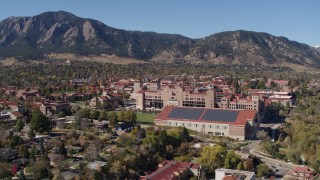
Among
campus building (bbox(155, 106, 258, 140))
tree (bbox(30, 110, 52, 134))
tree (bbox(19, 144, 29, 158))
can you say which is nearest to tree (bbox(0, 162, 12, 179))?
tree (bbox(19, 144, 29, 158))

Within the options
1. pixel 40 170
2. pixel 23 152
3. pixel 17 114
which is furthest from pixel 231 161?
pixel 17 114

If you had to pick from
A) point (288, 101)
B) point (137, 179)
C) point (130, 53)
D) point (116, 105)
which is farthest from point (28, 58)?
point (137, 179)

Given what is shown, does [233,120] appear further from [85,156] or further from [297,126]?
[85,156]

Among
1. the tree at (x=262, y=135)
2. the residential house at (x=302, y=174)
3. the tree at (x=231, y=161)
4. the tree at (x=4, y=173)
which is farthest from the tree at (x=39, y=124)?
the residential house at (x=302, y=174)

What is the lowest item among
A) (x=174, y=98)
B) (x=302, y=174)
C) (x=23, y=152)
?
(x=302, y=174)

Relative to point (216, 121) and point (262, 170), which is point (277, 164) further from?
point (216, 121)

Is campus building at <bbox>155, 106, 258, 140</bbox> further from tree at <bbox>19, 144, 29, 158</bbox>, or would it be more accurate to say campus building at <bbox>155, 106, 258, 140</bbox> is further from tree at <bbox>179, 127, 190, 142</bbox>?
tree at <bbox>19, 144, 29, 158</bbox>
